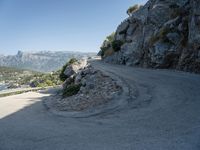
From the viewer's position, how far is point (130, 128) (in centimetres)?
1228

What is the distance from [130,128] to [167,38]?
2169 cm

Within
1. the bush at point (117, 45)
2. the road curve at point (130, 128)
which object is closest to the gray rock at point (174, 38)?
the road curve at point (130, 128)

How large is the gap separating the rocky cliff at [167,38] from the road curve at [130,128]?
29.8 feet

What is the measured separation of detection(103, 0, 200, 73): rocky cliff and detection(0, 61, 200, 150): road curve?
9.09 metres

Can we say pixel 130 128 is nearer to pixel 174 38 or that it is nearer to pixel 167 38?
pixel 174 38

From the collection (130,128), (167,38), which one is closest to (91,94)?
(130,128)

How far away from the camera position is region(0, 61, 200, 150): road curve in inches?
401

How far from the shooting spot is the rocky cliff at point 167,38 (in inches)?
1084

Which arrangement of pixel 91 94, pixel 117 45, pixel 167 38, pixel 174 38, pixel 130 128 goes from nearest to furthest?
pixel 130 128 < pixel 91 94 < pixel 174 38 < pixel 167 38 < pixel 117 45

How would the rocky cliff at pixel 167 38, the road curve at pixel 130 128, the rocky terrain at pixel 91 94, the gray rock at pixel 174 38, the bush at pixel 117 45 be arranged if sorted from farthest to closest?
1. the bush at pixel 117 45
2. the gray rock at pixel 174 38
3. the rocky cliff at pixel 167 38
4. the rocky terrain at pixel 91 94
5. the road curve at pixel 130 128

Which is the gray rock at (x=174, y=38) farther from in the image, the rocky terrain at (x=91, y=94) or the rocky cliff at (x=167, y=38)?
the rocky terrain at (x=91, y=94)

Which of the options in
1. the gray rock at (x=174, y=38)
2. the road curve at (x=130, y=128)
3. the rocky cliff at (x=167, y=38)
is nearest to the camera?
the road curve at (x=130, y=128)

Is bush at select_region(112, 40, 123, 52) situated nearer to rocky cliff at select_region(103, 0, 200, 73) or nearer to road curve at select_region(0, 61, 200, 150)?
rocky cliff at select_region(103, 0, 200, 73)

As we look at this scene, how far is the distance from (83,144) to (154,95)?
877cm
